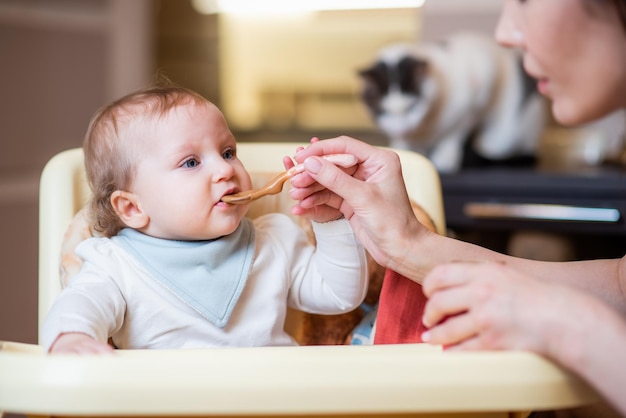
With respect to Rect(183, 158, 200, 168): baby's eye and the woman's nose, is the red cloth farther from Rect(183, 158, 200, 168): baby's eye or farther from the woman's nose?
the woman's nose

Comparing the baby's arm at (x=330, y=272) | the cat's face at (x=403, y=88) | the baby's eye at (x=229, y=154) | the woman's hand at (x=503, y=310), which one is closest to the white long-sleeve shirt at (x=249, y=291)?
the baby's arm at (x=330, y=272)

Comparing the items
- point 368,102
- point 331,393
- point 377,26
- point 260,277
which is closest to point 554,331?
point 331,393

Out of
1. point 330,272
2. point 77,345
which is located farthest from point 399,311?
point 77,345

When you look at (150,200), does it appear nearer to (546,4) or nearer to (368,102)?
(546,4)

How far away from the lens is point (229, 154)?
77cm

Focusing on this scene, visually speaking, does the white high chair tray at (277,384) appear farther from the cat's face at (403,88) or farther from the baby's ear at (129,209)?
the cat's face at (403,88)

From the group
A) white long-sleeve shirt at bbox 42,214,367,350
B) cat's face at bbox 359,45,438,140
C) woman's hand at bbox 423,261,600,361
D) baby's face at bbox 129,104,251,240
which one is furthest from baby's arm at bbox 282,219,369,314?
cat's face at bbox 359,45,438,140

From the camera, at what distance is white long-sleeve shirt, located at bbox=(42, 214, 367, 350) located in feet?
2.36

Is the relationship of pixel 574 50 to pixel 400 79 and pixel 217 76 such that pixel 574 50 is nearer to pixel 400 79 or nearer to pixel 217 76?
pixel 400 79

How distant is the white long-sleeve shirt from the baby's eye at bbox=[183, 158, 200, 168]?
0.12 m

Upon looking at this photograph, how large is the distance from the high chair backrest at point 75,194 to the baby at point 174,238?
0.20ft

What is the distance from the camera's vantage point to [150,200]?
0.74 metres

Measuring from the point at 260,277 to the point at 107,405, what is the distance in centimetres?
35

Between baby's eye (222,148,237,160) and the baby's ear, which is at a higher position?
baby's eye (222,148,237,160)
